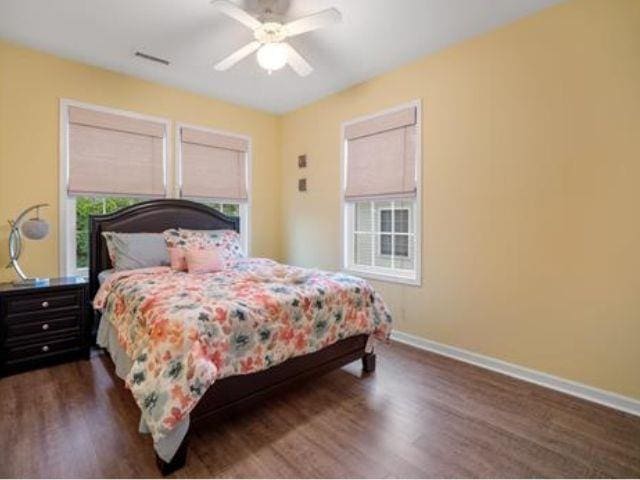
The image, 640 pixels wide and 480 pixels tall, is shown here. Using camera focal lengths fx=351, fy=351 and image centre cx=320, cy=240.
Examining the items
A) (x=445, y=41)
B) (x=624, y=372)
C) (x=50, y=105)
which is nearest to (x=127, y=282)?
(x=50, y=105)

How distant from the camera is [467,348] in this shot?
117 inches

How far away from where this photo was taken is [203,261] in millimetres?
3051

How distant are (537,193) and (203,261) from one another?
8.81 ft

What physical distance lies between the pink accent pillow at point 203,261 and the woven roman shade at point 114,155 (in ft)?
3.70

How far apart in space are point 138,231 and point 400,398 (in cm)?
283

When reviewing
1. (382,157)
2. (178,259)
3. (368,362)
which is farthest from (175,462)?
(382,157)

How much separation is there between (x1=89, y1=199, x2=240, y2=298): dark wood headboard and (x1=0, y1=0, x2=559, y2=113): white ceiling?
4.40 ft

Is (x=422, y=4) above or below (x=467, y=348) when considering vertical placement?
above

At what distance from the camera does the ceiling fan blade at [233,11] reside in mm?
1979

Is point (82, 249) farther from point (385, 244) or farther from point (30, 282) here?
point (385, 244)

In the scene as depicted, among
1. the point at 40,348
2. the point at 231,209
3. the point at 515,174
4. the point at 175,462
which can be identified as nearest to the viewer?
the point at 175,462

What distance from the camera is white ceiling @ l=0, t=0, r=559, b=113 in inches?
96.3

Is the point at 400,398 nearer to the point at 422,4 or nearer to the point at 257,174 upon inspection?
the point at 422,4

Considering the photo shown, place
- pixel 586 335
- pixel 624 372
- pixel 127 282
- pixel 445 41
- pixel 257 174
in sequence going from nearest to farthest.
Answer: pixel 624 372 < pixel 586 335 < pixel 127 282 < pixel 445 41 < pixel 257 174
